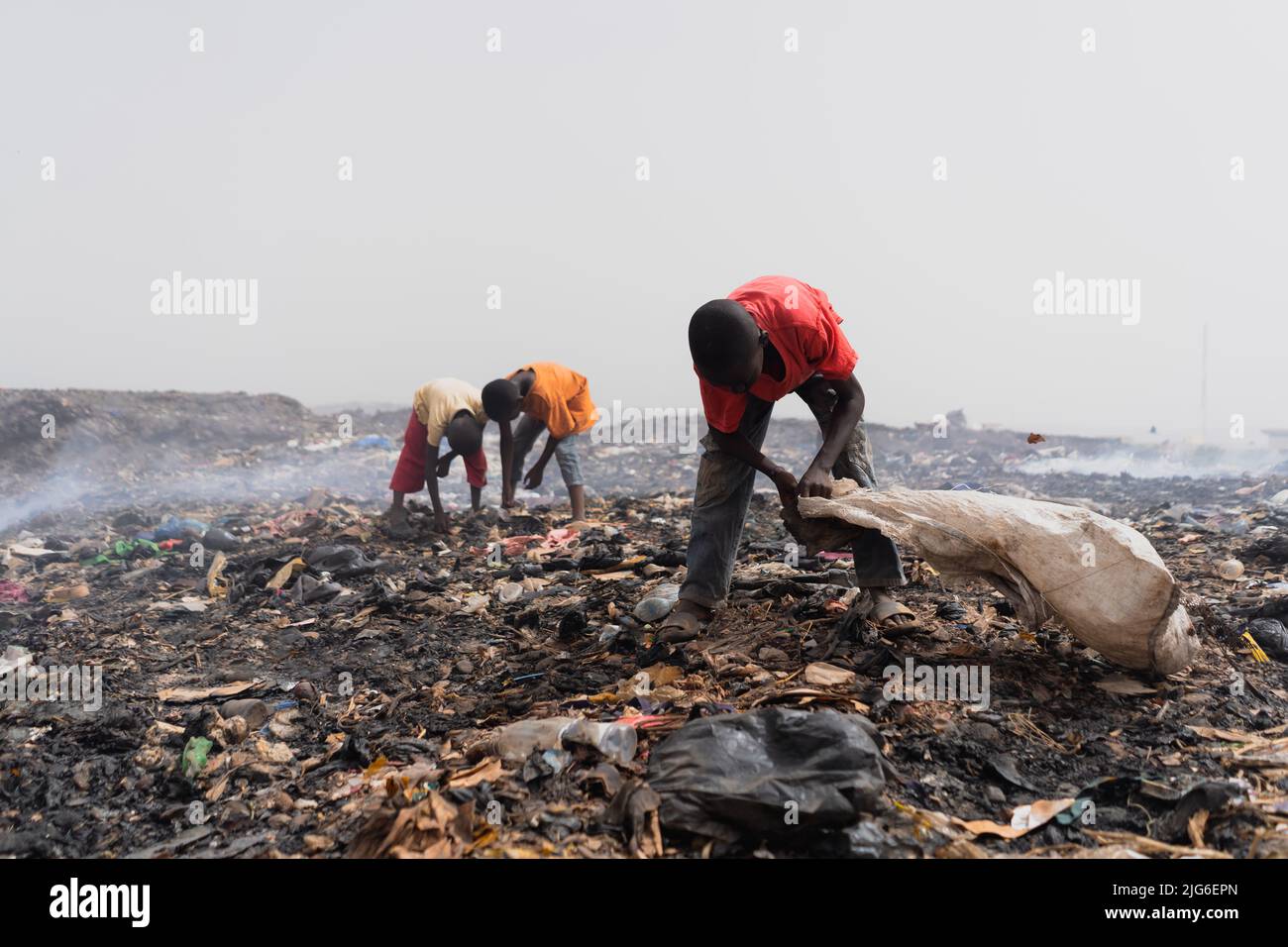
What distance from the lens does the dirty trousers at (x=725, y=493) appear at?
3188mm

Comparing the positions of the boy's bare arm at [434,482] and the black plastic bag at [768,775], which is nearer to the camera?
the black plastic bag at [768,775]

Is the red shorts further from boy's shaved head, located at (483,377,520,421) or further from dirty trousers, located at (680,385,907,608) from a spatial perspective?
dirty trousers, located at (680,385,907,608)

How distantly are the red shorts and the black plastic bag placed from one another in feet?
16.7

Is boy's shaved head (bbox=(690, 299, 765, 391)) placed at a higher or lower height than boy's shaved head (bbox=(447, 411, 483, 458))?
higher

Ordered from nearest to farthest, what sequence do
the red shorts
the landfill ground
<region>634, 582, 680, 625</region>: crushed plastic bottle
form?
the landfill ground < <region>634, 582, 680, 625</region>: crushed plastic bottle < the red shorts

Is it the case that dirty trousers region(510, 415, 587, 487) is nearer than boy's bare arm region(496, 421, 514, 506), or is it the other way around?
boy's bare arm region(496, 421, 514, 506)

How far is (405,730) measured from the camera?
2.73 metres

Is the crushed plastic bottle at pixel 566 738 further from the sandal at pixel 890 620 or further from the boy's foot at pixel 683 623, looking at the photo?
the sandal at pixel 890 620

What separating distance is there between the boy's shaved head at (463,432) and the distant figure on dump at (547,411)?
0.59 feet

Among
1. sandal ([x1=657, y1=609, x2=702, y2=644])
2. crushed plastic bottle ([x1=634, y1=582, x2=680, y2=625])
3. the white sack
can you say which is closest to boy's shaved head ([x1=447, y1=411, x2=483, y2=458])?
crushed plastic bottle ([x1=634, y1=582, x2=680, y2=625])

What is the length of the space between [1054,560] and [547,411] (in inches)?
188

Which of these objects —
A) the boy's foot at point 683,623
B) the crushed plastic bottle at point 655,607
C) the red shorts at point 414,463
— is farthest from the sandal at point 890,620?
the red shorts at point 414,463

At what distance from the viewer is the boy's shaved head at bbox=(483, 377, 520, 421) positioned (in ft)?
20.5
